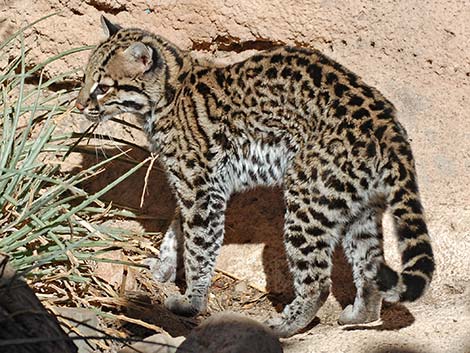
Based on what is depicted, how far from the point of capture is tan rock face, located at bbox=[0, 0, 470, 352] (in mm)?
7066

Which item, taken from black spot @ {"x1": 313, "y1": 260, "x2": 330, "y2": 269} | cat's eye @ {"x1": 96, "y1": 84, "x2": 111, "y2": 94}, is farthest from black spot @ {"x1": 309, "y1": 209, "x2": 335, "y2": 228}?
cat's eye @ {"x1": 96, "y1": 84, "x2": 111, "y2": 94}

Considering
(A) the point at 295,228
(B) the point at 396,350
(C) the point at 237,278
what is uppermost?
(A) the point at 295,228

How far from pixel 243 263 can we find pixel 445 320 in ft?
6.39

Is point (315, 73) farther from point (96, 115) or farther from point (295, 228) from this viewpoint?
point (96, 115)

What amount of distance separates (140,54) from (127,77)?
0.19 meters

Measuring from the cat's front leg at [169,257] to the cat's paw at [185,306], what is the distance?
0.49 meters

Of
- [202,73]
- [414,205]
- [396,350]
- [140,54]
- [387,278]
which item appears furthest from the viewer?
[202,73]

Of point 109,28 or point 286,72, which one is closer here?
point 286,72

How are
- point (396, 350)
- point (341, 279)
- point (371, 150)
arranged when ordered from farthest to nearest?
1. point (341, 279)
2. point (371, 150)
3. point (396, 350)

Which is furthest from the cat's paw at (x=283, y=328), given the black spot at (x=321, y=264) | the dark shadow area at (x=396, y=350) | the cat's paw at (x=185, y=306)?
the dark shadow area at (x=396, y=350)

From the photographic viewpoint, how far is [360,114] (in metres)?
6.07

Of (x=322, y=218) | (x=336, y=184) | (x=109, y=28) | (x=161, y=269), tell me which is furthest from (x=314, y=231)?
(x=109, y=28)

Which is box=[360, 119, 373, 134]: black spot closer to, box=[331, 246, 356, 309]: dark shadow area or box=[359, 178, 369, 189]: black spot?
box=[359, 178, 369, 189]: black spot

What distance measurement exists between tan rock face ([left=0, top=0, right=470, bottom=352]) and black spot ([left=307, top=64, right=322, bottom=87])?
99 centimetres
